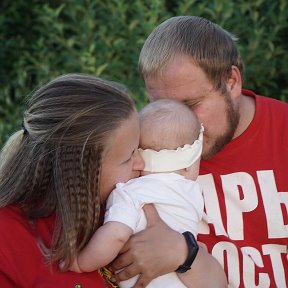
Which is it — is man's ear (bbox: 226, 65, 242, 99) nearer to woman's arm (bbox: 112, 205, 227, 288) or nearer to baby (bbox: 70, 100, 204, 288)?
baby (bbox: 70, 100, 204, 288)

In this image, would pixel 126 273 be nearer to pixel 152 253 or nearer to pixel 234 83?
pixel 152 253

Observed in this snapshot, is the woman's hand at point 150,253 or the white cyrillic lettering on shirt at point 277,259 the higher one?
the woman's hand at point 150,253

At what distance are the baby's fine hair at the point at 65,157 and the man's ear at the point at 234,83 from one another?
0.76 metres

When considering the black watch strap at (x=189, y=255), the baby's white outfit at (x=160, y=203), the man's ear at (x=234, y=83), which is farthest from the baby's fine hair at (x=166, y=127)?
the man's ear at (x=234, y=83)

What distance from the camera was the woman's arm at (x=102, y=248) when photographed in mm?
2545

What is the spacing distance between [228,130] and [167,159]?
0.48 meters

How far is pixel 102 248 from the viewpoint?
8.34 ft

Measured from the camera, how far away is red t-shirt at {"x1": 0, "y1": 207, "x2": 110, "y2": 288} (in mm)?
2561

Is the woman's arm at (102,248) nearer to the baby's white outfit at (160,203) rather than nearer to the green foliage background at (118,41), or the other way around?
the baby's white outfit at (160,203)

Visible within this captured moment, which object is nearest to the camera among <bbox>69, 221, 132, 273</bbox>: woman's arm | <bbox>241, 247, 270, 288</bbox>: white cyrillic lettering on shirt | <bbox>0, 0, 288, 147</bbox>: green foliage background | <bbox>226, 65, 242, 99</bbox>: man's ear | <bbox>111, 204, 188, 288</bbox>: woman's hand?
<bbox>69, 221, 132, 273</bbox>: woman's arm

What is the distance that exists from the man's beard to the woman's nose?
43 cm

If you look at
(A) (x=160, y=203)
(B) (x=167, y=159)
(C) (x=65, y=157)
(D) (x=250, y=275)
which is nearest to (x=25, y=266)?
(C) (x=65, y=157)

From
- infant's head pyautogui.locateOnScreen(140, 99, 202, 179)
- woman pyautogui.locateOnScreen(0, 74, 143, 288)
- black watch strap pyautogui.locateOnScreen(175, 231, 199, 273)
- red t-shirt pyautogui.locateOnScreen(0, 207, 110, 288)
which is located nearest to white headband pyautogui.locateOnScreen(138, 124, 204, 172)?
infant's head pyautogui.locateOnScreen(140, 99, 202, 179)

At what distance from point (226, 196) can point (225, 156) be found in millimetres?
170
